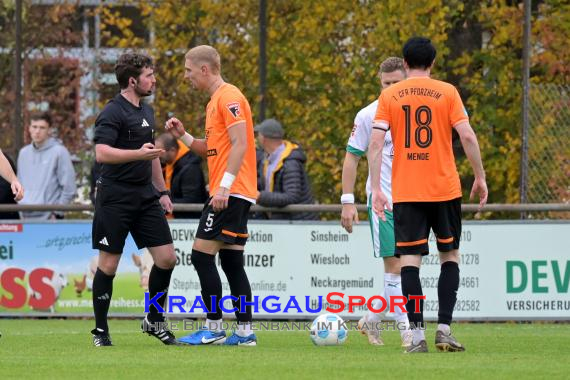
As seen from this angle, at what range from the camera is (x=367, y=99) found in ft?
53.9

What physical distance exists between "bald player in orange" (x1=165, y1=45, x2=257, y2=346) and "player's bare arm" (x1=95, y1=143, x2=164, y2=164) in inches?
17.4

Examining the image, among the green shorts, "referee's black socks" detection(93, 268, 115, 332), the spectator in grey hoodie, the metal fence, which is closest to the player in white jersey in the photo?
the green shorts

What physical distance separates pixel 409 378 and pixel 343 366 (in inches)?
29.8

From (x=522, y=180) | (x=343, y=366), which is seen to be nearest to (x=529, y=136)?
(x=522, y=180)

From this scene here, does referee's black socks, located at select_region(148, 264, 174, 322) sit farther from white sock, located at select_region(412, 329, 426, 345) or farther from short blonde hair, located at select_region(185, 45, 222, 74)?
white sock, located at select_region(412, 329, 426, 345)

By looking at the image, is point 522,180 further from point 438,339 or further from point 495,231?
point 438,339

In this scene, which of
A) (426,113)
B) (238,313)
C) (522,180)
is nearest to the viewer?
(426,113)

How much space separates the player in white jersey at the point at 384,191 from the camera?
34.0 ft

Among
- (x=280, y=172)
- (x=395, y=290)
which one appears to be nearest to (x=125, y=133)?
(x=395, y=290)

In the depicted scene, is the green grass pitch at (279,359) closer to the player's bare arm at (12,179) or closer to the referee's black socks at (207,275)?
the referee's black socks at (207,275)

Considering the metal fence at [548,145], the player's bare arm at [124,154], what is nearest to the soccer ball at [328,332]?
the player's bare arm at [124,154]

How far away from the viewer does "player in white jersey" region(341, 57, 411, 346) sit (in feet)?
34.0

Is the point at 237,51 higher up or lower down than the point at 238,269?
higher up

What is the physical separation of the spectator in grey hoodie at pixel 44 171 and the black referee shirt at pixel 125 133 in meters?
5.22
